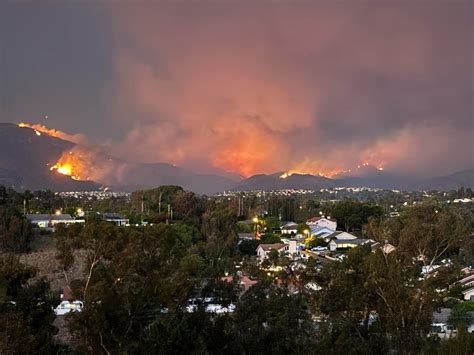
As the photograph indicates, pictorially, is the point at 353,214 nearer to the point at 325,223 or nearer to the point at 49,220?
the point at 325,223

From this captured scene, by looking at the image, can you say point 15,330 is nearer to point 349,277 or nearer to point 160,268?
point 160,268

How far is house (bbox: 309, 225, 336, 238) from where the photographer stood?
56.2 metres

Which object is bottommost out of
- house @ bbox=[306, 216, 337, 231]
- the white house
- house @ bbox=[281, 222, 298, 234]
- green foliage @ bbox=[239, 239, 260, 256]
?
the white house

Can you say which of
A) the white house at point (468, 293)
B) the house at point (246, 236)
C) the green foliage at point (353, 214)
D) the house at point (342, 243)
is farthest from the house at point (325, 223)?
the white house at point (468, 293)

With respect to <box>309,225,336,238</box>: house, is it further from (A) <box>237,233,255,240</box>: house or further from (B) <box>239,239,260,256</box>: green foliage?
(B) <box>239,239,260,256</box>: green foliage

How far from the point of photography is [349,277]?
653 inches

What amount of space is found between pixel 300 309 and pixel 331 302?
1.04 meters

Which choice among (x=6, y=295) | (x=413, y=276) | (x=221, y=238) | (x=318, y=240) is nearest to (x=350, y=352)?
(x=413, y=276)

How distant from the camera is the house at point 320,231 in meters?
56.2

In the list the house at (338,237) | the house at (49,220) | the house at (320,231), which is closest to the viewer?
the house at (49,220)

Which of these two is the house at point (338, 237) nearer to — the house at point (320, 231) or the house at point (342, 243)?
the house at point (320, 231)

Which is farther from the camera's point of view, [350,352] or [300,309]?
[300,309]

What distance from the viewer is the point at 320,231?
192 feet

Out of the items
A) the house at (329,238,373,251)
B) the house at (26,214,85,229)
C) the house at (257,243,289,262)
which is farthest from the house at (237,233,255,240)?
the house at (26,214,85,229)
